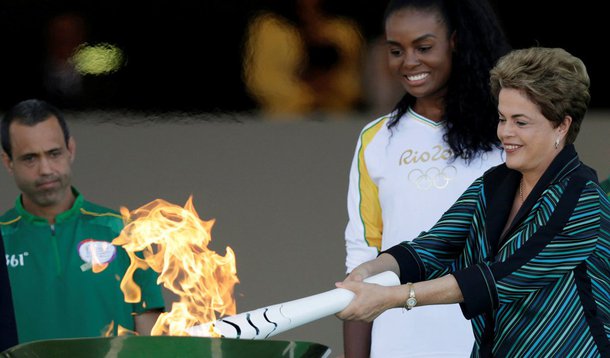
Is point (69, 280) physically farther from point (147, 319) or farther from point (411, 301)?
point (411, 301)

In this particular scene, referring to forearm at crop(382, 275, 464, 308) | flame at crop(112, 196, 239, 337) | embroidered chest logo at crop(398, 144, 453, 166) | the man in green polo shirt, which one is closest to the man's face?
the man in green polo shirt

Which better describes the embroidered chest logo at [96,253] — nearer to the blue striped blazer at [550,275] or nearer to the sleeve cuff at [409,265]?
the sleeve cuff at [409,265]

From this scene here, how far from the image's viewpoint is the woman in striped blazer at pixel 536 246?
3.26 m

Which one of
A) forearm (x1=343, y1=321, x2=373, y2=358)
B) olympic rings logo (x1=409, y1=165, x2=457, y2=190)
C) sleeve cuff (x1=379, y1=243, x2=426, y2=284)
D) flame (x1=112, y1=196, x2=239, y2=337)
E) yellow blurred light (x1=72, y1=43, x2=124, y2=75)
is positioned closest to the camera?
flame (x1=112, y1=196, x2=239, y2=337)

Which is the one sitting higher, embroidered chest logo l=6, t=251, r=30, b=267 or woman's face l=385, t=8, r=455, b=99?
woman's face l=385, t=8, r=455, b=99

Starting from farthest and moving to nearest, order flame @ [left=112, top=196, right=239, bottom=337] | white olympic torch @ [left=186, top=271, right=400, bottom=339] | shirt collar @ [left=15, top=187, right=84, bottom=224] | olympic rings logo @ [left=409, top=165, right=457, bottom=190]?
shirt collar @ [left=15, top=187, right=84, bottom=224] < olympic rings logo @ [left=409, top=165, right=457, bottom=190] < flame @ [left=112, top=196, right=239, bottom=337] < white olympic torch @ [left=186, top=271, right=400, bottom=339]

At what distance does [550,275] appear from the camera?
3264 millimetres

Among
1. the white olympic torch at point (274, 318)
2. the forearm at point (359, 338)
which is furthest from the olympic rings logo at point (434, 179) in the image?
the white olympic torch at point (274, 318)

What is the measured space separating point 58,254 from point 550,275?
1.83 meters

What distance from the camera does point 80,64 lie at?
5.61 m

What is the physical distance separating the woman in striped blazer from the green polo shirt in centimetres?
120

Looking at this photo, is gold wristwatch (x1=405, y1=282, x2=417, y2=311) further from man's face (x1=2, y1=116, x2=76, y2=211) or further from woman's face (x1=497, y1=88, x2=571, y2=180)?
man's face (x1=2, y1=116, x2=76, y2=211)

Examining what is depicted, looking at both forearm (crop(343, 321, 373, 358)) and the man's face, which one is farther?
the man's face

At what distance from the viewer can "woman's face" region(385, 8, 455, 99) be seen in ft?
13.2
